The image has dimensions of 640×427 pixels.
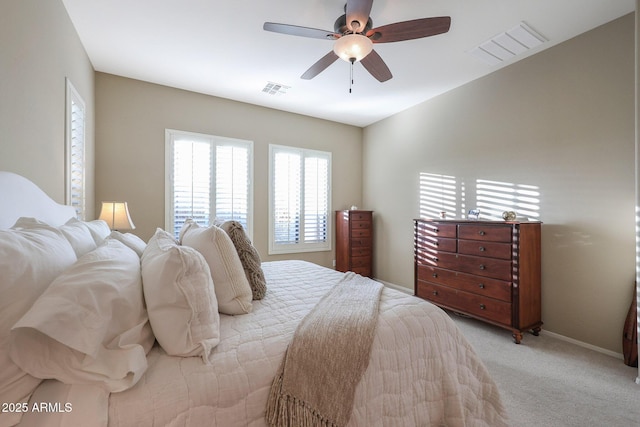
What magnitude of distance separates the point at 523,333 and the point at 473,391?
1.85m

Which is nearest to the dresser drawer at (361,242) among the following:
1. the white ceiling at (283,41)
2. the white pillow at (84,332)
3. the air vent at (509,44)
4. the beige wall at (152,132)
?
the beige wall at (152,132)

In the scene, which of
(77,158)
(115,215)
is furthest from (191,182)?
(77,158)

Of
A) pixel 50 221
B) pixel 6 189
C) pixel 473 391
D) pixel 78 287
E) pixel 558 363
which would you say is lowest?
pixel 558 363

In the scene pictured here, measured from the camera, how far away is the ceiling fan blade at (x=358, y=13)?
178 centimetres

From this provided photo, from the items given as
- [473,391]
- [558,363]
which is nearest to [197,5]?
[473,391]

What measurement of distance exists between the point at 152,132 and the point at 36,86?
1.89m

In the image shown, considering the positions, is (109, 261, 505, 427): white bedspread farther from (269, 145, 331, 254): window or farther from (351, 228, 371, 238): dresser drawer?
(351, 228, 371, 238): dresser drawer

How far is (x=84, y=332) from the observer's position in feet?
2.43

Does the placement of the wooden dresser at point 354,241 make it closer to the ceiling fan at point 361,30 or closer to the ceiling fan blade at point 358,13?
the ceiling fan at point 361,30

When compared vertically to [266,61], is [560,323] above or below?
below

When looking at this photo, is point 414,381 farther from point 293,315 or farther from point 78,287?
point 78,287

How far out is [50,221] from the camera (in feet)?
5.20

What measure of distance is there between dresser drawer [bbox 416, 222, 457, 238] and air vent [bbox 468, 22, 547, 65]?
70.9 inches

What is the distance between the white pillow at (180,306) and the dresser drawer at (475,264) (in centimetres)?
267
